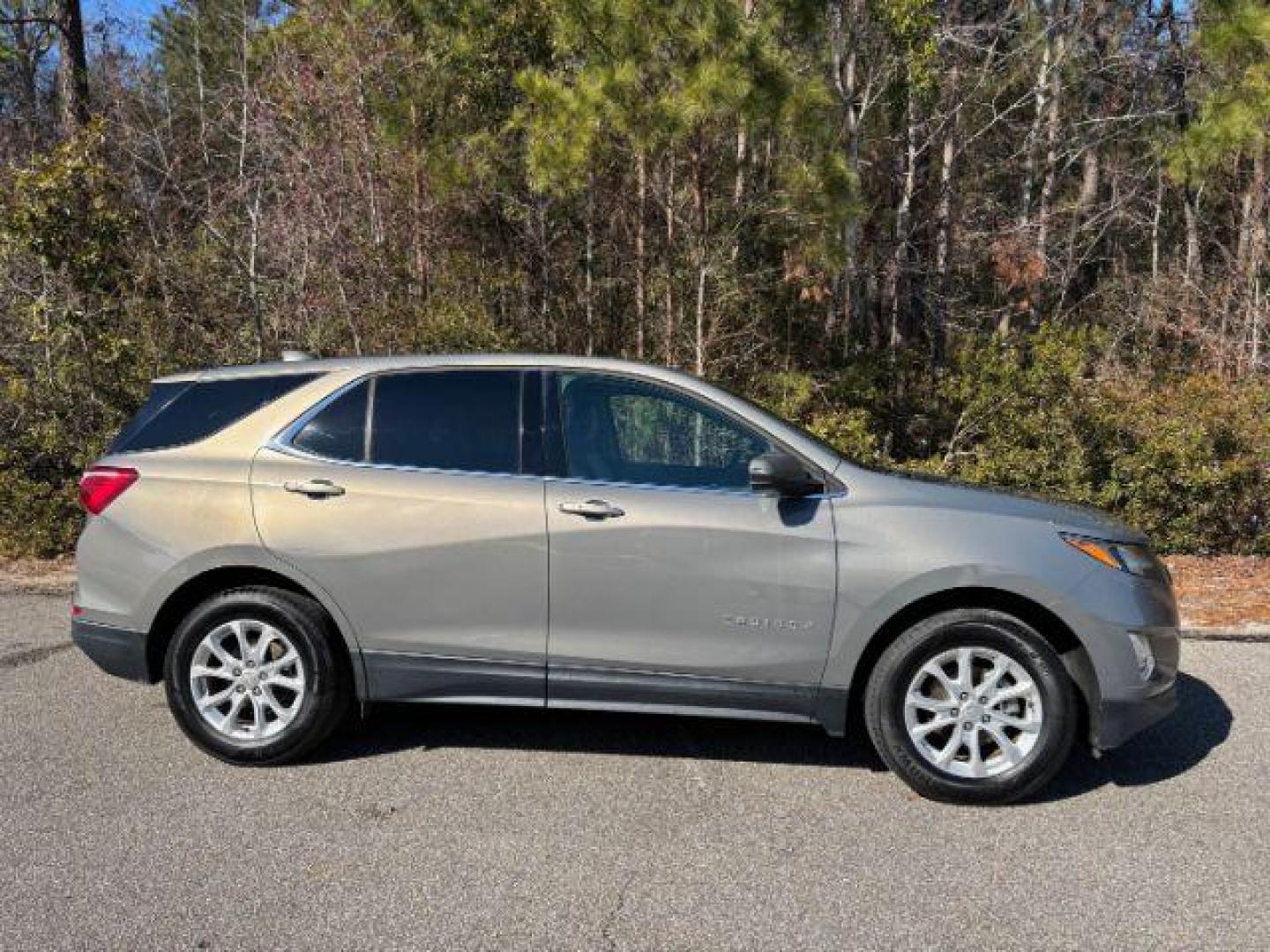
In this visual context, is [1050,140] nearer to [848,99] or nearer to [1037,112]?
[1037,112]

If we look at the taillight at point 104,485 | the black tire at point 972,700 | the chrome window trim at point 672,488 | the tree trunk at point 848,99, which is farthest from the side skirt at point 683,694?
the tree trunk at point 848,99

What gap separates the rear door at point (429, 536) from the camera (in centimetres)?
446

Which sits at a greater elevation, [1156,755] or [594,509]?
[594,509]

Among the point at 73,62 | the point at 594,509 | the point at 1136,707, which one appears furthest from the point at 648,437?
the point at 73,62

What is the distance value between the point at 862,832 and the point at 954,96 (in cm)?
1018

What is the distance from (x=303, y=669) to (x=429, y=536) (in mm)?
801

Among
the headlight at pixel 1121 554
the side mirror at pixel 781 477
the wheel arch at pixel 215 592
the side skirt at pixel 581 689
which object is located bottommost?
the side skirt at pixel 581 689

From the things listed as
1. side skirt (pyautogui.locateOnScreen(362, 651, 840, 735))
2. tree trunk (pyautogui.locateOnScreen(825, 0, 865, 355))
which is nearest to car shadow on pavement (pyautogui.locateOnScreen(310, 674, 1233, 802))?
side skirt (pyautogui.locateOnScreen(362, 651, 840, 735))

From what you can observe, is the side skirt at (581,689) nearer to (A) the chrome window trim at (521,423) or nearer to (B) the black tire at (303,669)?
(B) the black tire at (303,669)

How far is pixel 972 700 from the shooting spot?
4301 millimetres

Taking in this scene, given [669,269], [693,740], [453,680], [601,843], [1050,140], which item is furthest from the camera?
[1050,140]

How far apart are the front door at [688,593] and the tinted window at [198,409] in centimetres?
141

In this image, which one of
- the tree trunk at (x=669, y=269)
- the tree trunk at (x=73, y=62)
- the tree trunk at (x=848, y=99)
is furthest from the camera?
the tree trunk at (x=73, y=62)

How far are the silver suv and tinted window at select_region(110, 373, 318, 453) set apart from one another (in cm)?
1
